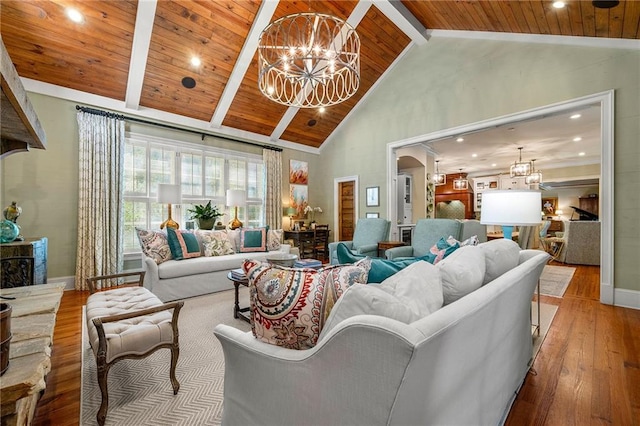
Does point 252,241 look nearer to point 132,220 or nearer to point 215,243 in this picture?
point 215,243

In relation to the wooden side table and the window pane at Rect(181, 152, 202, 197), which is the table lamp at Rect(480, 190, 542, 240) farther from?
the window pane at Rect(181, 152, 202, 197)

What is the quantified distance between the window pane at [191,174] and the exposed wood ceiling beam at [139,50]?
3.75ft

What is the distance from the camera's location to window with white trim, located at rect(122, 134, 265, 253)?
4.81 metres

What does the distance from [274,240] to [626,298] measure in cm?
471

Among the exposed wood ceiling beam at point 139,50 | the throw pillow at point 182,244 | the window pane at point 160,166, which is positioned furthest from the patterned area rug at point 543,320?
the window pane at point 160,166

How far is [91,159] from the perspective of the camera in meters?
4.28

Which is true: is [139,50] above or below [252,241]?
above

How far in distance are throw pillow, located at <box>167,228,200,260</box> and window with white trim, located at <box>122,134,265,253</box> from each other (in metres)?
1.29

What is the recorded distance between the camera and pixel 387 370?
74 centimetres

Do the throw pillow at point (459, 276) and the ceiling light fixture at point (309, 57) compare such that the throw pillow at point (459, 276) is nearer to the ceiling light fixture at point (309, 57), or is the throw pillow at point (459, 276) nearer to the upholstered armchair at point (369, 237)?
the ceiling light fixture at point (309, 57)

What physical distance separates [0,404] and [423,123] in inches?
229

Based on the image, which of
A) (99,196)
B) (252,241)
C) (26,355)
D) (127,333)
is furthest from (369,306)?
(99,196)

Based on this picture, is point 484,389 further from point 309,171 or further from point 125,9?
point 309,171

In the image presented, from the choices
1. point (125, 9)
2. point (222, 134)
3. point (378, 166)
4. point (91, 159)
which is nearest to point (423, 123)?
point (378, 166)
